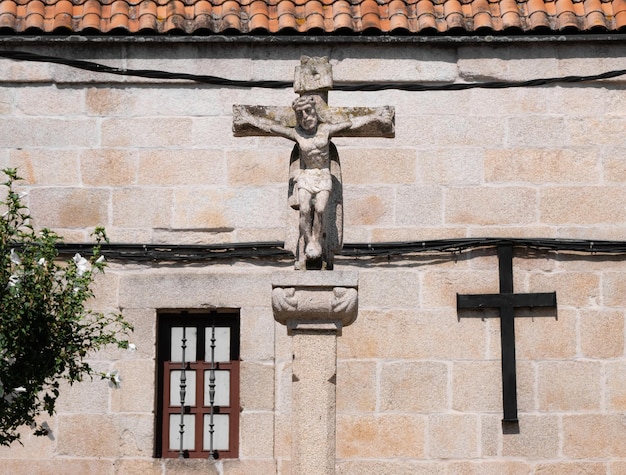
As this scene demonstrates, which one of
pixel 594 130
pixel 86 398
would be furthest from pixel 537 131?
pixel 86 398

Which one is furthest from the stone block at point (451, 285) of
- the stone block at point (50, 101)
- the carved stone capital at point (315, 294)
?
the stone block at point (50, 101)

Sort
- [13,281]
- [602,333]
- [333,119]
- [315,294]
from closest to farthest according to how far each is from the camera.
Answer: [315,294] < [13,281] < [333,119] < [602,333]

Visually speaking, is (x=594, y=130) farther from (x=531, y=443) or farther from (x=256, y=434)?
(x=256, y=434)

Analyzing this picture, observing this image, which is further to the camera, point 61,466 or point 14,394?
point 61,466

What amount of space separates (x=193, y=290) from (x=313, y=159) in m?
2.23

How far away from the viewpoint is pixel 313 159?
748 cm

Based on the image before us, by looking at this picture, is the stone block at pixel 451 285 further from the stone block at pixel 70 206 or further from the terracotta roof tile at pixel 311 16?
the stone block at pixel 70 206

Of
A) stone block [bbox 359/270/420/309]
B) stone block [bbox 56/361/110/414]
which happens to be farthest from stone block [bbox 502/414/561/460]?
stone block [bbox 56/361/110/414]

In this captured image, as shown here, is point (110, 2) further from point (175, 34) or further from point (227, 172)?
point (227, 172)

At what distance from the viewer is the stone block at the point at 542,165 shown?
374 inches

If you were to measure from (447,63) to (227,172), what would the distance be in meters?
1.57

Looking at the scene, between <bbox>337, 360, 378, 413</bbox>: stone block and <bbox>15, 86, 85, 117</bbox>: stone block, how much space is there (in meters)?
2.37

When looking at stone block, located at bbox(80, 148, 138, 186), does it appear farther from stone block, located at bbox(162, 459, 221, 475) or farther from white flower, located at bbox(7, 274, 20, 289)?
white flower, located at bbox(7, 274, 20, 289)

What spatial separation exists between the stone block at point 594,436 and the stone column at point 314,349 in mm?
2509
